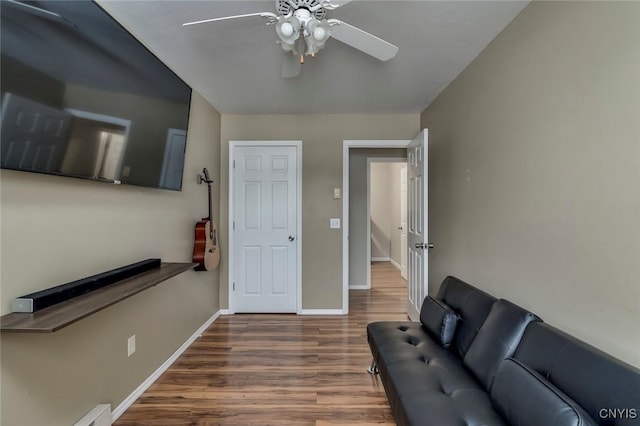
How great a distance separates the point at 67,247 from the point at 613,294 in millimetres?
2448

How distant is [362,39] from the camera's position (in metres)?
1.67

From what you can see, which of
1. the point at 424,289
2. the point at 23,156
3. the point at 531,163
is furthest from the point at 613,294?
the point at 23,156

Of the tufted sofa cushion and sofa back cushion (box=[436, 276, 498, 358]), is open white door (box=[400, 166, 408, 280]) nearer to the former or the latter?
sofa back cushion (box=[436, 276, 498, 358])

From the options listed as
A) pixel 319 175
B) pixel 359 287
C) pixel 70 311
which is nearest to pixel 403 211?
pixel 359 287

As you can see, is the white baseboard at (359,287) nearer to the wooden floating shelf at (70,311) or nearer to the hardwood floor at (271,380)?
the hardwood floor at (271,380)

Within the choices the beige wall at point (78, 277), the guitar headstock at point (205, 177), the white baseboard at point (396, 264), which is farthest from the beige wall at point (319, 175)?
the white baseboard at point (396, 264)

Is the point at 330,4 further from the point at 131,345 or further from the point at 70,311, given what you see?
the point at 131,345

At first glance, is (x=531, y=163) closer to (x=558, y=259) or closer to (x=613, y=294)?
(x=558, y=259)

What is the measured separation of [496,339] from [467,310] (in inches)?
17.0

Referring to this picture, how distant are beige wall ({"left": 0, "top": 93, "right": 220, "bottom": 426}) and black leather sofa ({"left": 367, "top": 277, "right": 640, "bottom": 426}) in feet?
5.39

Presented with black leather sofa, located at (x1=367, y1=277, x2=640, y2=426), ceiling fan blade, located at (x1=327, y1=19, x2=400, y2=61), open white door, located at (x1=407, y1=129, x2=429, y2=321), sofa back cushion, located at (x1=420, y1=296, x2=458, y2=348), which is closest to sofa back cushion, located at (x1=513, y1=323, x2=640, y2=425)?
black leather sofa, located at (x1=367, y1=277, x2=640, y2=426)

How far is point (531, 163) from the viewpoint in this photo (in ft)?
5.44

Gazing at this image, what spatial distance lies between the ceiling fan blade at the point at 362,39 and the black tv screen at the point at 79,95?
1.19m

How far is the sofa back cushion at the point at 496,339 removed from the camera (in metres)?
1.50
